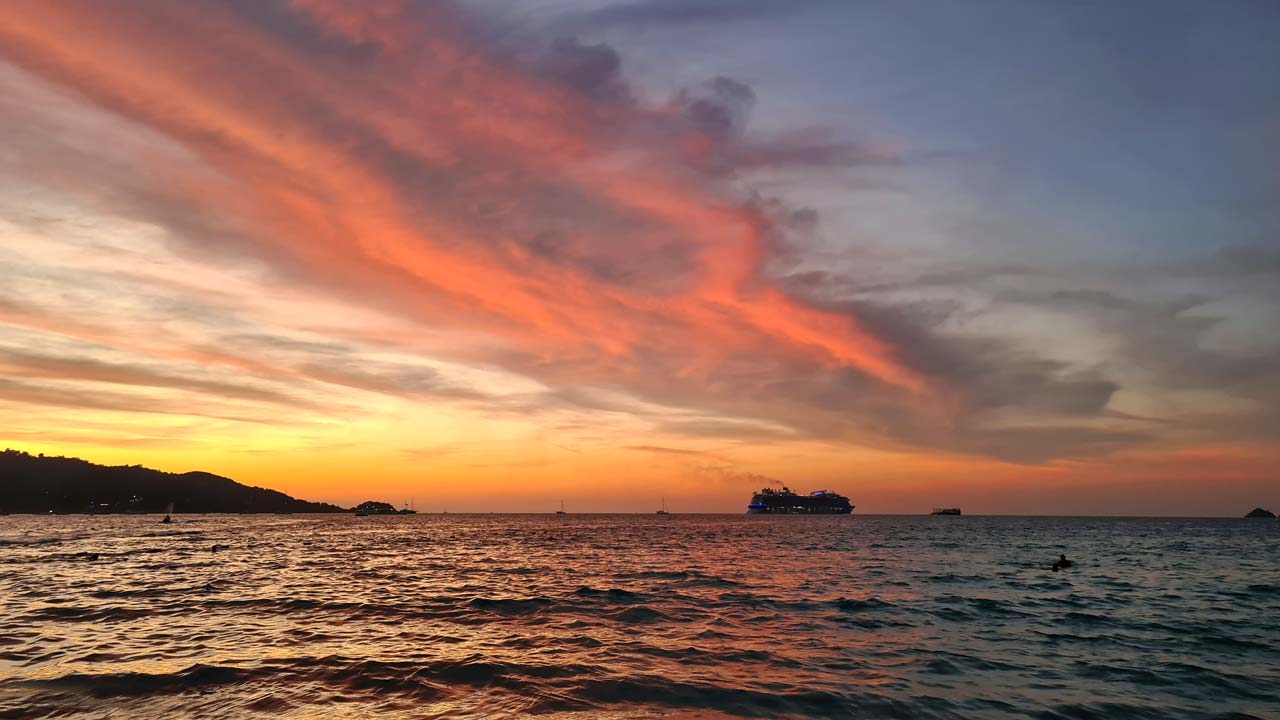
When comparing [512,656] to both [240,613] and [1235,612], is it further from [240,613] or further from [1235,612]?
[1235,612]

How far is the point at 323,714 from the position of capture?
16.3m

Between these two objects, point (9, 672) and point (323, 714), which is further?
point (9, 672)

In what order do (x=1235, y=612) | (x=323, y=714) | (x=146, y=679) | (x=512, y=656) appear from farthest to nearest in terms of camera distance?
(x=1235, y=612), (x=512, y=656), (x=146, y=679), (x=323, y=714)

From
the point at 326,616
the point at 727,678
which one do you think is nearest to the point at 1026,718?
the point at 727,678

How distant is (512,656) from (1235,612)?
39108 millimetres

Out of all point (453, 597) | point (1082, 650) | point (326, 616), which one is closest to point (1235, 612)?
point (1082, 650)

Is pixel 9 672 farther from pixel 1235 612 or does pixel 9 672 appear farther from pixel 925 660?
pixel 1235 612

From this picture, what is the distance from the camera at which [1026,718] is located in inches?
688

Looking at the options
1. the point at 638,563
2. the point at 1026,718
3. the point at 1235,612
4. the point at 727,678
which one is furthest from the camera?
the point at 638,563

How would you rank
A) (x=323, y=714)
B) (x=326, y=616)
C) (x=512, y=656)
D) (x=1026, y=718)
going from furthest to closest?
1. (x=326, y=616)
2. (x=512, y=656)
3. (x=1026, y=718)
4. (x=323, y=714)

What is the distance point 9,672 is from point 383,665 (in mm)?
10310

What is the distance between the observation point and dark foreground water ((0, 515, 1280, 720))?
1805cm

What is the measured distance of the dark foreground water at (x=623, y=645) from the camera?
18047 millimetres

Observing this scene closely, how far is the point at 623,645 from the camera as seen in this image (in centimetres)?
2550
